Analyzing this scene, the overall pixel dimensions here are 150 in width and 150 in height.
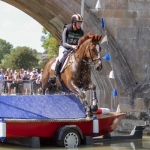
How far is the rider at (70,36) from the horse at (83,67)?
0.84 feet

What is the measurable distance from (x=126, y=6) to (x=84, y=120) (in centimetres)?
669

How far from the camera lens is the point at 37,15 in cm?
2303

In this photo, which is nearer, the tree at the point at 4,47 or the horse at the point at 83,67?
the horse at the point at 83,67

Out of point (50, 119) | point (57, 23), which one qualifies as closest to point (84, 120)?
point (50, 119)

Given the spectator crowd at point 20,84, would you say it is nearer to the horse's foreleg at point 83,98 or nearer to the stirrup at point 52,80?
the stirrup at point 52,80

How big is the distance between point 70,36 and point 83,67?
3.16 ft

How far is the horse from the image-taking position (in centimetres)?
1210

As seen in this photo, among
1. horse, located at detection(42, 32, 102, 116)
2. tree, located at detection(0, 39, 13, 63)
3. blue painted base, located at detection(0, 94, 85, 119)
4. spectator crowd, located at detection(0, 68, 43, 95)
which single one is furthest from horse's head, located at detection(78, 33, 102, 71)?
tree, located at detection(0, 39, 13, 63)

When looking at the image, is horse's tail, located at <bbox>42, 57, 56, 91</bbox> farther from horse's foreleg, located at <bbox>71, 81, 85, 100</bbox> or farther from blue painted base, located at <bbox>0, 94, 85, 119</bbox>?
blue painted base, located at <bbox>0, 94, 85, 119</bbox>

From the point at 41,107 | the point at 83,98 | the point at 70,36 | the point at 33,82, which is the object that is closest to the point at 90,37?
the point at 70,36

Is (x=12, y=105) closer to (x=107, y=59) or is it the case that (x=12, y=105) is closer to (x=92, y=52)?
(x=92, y=52)

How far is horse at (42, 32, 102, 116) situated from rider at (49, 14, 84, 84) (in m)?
0.26

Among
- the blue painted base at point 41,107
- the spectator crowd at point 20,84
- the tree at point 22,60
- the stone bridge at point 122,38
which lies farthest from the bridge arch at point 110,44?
the tree at point 22,60

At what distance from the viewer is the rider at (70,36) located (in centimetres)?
1295
